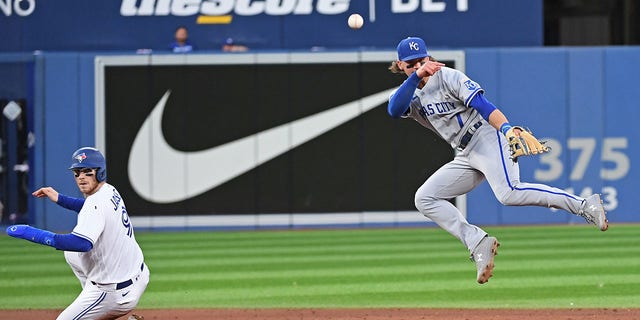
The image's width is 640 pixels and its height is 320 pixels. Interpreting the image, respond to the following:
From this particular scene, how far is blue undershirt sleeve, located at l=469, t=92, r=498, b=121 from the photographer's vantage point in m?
8.05

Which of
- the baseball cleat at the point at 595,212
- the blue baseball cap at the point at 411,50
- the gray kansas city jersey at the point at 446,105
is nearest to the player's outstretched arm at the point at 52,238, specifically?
the blue baseball cap at the point at 411,50

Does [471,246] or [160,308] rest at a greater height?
[471,246]

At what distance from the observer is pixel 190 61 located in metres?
17.4

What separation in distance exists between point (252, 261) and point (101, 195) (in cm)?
630

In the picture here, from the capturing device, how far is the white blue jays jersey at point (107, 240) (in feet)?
23.5

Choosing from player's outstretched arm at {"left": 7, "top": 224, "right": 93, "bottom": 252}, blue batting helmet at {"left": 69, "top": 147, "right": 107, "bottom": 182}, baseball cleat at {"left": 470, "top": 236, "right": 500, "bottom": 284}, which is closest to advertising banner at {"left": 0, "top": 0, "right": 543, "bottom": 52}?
baseball cleat at {"left": 470, "top": 236, "right": 500, "bottom": 284}

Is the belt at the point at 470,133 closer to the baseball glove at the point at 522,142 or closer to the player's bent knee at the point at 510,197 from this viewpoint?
the player's bent knee at the point at 510,197

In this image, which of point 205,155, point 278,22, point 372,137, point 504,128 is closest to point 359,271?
point 504,128

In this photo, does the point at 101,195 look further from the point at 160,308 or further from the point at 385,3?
the point at 385,3

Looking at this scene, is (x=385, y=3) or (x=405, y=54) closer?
(x=405, y=54)

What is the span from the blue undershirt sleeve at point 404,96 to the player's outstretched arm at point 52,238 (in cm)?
229

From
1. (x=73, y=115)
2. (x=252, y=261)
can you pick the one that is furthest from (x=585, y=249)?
(x=73, y=115)

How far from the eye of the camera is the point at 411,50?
8242 millimetres

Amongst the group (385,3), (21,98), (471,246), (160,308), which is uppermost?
(385,3)
